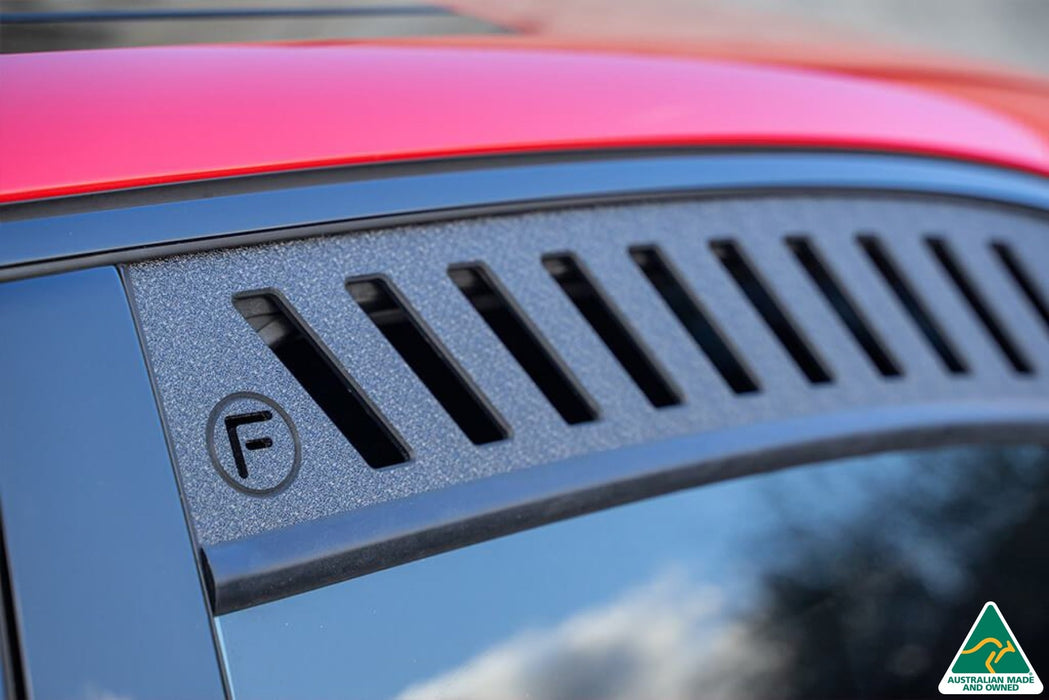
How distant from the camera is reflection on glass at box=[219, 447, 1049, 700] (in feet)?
2.89

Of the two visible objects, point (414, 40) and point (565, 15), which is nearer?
point (414, 40)

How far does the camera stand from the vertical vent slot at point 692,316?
3.53 feet

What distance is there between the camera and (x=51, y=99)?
90cm

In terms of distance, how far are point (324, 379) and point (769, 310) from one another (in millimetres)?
476

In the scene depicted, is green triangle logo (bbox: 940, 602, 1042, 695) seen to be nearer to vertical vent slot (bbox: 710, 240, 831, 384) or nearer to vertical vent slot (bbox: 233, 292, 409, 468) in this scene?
vertical vent slot (bbox: 710, 240, 831, 384)

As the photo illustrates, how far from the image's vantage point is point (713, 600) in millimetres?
1067

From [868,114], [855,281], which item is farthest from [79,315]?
[868,114]

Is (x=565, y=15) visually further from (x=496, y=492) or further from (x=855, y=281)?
(x=496, y=492)

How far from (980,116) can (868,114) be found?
0.67 feet

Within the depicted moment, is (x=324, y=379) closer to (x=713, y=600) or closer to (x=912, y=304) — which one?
(x=713, y=600)

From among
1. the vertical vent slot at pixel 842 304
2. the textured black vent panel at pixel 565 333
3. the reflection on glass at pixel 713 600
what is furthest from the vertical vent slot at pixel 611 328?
the vertical vent slot at pixel 842 304

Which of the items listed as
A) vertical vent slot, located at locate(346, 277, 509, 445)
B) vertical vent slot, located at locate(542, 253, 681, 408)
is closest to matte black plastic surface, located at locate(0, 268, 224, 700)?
vertical vent slot, located at locate(346, 277, 509, 445)

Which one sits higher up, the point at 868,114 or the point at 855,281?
the point at 868,114

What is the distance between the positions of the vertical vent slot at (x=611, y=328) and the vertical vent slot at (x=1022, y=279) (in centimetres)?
48
